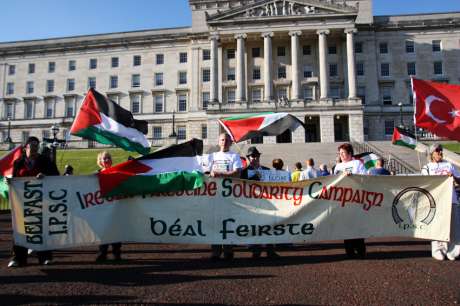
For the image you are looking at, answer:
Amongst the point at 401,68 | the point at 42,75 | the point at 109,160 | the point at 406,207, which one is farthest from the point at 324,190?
the point at 42,75

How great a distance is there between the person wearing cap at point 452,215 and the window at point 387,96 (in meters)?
46.8

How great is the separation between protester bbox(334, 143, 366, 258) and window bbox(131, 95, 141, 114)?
2033 inches

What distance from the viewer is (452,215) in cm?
713

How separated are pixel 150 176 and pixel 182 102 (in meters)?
48.5

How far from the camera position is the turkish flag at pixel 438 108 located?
848cm

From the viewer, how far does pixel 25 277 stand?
5758 millimetres

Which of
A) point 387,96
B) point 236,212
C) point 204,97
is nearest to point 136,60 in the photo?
point 204,97

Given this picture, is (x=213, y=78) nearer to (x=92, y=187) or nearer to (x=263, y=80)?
(x=263, y=80)

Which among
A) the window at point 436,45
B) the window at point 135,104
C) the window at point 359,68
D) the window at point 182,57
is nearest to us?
the window at point 359,68

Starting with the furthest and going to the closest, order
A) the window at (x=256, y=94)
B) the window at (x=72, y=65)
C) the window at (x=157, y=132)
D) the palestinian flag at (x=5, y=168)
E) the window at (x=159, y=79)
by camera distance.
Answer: the window at (x=72, y=65) < the window at (x=159, y=79) < the window at (x=157, y=132) < the window at (x=256, y=94) < the palestinian flag at (x=5, y=168)

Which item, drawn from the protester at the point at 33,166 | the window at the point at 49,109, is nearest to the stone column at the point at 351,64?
the protester at the point at 33,166

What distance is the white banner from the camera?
6.53 m

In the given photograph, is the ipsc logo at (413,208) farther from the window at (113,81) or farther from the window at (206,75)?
the window at (113,81)

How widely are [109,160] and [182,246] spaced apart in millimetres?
2952
